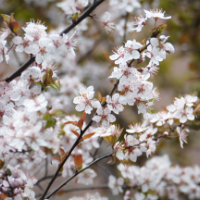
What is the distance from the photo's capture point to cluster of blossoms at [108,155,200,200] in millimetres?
1113

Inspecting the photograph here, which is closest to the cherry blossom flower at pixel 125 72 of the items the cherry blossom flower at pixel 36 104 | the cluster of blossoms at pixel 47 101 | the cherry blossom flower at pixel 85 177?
the cluster of blossoms at pixel 47 101

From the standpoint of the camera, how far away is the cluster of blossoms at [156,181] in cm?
111

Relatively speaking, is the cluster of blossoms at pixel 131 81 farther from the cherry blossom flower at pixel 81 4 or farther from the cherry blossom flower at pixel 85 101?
the cherry blossom flower at pixel 81 4

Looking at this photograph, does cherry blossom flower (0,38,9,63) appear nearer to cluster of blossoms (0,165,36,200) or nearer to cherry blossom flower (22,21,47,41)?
cherry blossom flower (22,21,47,41)

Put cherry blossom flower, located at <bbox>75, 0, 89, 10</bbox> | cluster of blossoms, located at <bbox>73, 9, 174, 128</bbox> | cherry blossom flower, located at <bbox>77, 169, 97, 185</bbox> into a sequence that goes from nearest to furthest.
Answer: cluster of blossoms, located at <bbox>73, 9, 174, 128</bbox> → cherry blossom flower, located at <bbox>75, 0, 89, 10</bbox> → cherry blossom flower, located at <bbox>77, 169, 97, 185</bbox>

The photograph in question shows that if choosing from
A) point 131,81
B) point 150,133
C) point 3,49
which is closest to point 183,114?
point 150,133

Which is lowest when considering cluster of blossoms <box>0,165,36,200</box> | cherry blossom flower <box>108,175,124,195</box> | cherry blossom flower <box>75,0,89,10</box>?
cluster of blossoms <box>0,165,36,200</box>

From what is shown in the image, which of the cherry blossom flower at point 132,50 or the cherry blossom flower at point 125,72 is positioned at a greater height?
the cherry blossom flower at point 132,50

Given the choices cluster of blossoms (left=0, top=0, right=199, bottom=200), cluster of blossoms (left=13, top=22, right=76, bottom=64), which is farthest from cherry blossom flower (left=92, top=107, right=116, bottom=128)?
cluster of blossoms (left=13, top=22, right=76, bottom=64)

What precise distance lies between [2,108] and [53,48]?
9.5 inches

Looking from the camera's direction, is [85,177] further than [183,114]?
Yes

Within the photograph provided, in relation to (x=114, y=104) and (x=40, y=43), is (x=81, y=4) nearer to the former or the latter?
(x=40, y=43)

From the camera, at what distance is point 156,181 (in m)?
1.15

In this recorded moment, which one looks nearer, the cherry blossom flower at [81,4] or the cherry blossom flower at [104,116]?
the cherry blossom flower at [104,116]
